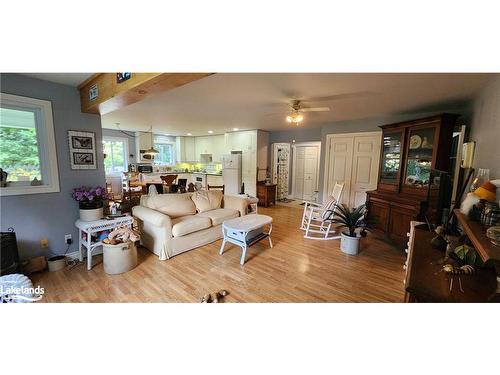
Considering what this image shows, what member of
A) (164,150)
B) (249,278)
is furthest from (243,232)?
(164,150)

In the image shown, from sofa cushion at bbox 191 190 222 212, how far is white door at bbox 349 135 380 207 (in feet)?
9.59

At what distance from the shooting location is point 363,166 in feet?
13.5

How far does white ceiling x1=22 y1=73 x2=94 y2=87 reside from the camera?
6.66ft

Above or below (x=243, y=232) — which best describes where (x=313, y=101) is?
above

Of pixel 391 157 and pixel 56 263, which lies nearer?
pixel 56 263

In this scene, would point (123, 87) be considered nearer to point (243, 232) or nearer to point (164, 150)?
point (243, 232)

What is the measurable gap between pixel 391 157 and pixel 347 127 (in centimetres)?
126

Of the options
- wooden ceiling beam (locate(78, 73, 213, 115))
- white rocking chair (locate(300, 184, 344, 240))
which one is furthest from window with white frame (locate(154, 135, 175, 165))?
white rocking chair (locate(300, 184, 344, 240))

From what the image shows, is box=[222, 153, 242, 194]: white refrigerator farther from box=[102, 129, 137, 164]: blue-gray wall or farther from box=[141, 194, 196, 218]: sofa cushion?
box=[102, 129, 137, 164]: blue-gray wall

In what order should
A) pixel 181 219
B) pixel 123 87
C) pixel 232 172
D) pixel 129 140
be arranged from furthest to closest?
1. pixel 129 140
2. pixel 232 172
3. pixel 181 219
4. pixel 123 87

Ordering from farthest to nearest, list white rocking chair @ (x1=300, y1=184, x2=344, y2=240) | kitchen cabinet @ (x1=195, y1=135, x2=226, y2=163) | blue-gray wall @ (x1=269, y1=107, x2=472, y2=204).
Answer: kitchen cabinet @ (x1=195, y1=135, x2=226, y2=163), white rocking chair @ (x1=300, y1=184, x2=344, y2=240), blue-gray wall @ (x1=269, y1=107, x2=472, y2=204)

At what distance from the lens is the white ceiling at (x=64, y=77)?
203cm

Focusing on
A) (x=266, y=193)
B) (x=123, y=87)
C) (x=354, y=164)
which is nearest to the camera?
(x=123, y=87)
